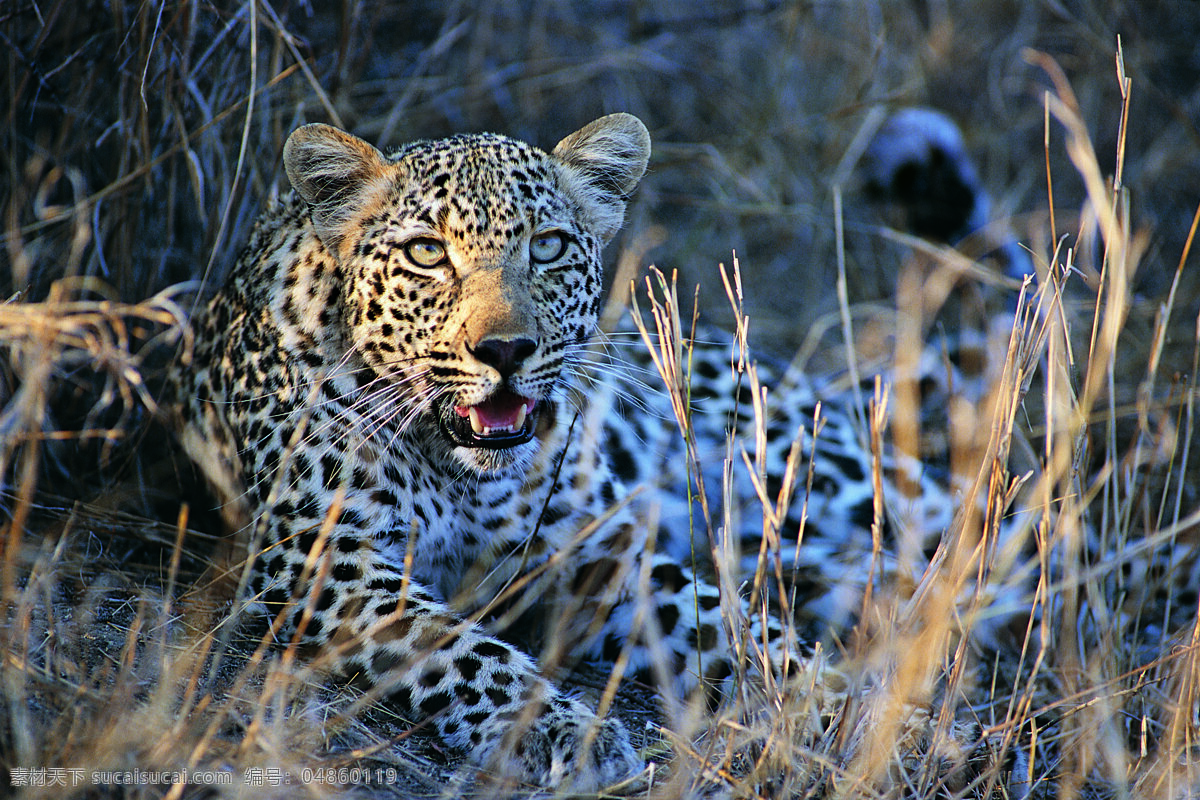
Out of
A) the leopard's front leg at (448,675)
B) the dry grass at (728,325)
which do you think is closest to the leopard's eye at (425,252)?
the dry grass at (728,325)

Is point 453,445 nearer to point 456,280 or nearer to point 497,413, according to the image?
point 497,413

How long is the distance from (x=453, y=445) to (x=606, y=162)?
1.25m

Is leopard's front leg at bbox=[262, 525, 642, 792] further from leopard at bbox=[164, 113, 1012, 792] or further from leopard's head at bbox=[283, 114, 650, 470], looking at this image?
leopard's head at bbox=[283, 114, 650, 470]

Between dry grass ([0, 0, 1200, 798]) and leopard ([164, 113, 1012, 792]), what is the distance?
0.70 feet

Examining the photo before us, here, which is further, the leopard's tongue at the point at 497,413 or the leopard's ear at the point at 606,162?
the leopard's ear at the point at 606,162

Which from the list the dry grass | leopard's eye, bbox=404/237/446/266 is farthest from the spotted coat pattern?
the dry grass

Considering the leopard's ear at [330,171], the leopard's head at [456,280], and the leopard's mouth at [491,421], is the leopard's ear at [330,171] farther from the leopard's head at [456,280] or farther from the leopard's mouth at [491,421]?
the leopard's mouth at [491,421]

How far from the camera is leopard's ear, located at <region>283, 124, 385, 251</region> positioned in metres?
3.53

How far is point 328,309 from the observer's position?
3590 mm

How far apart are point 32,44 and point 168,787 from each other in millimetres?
3504

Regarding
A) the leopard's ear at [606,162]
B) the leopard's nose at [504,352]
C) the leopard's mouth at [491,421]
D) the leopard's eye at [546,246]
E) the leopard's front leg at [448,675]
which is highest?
the leopard's ear at [606,162]

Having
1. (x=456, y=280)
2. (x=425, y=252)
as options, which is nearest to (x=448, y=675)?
(x=456, y=280)

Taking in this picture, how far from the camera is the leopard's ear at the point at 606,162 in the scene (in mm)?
3953

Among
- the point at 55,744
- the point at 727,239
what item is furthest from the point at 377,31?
the point at 55,744
